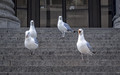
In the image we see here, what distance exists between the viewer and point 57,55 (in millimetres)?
8203

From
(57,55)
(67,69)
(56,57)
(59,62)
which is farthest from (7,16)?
(67,69)

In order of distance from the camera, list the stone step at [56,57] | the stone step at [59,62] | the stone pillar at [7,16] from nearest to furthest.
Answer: the stone step at [59,62] → the stone step at [56,57] → the stone pillar at [7,16]

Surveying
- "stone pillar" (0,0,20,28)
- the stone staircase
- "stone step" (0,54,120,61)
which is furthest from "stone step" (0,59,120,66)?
"stone pillar" (0,0,20,28)

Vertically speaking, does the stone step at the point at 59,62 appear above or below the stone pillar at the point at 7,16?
below

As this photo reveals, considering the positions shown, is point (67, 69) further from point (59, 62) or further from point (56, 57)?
point (56, 57)

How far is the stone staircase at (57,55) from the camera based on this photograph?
22.2 ft

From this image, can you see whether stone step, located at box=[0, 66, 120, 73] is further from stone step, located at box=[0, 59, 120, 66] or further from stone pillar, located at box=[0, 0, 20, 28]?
stone pillar, located at box=[0, 0, 20, 28]

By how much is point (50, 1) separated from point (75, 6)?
161 cm

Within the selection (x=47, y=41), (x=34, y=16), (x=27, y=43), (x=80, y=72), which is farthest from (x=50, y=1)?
(x=80, y=72)

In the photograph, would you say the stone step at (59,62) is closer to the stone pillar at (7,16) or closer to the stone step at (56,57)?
the stone step at (56,57)

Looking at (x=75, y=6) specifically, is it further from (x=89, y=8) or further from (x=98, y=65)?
(x=98, y=65)

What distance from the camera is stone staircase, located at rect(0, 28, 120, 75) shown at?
22.2ft

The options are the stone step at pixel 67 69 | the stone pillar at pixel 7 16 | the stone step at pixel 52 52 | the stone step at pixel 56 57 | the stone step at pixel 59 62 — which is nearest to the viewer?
the stone step at pixel 67 69

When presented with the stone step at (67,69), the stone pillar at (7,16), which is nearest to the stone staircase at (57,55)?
the stone step at (67,69)
